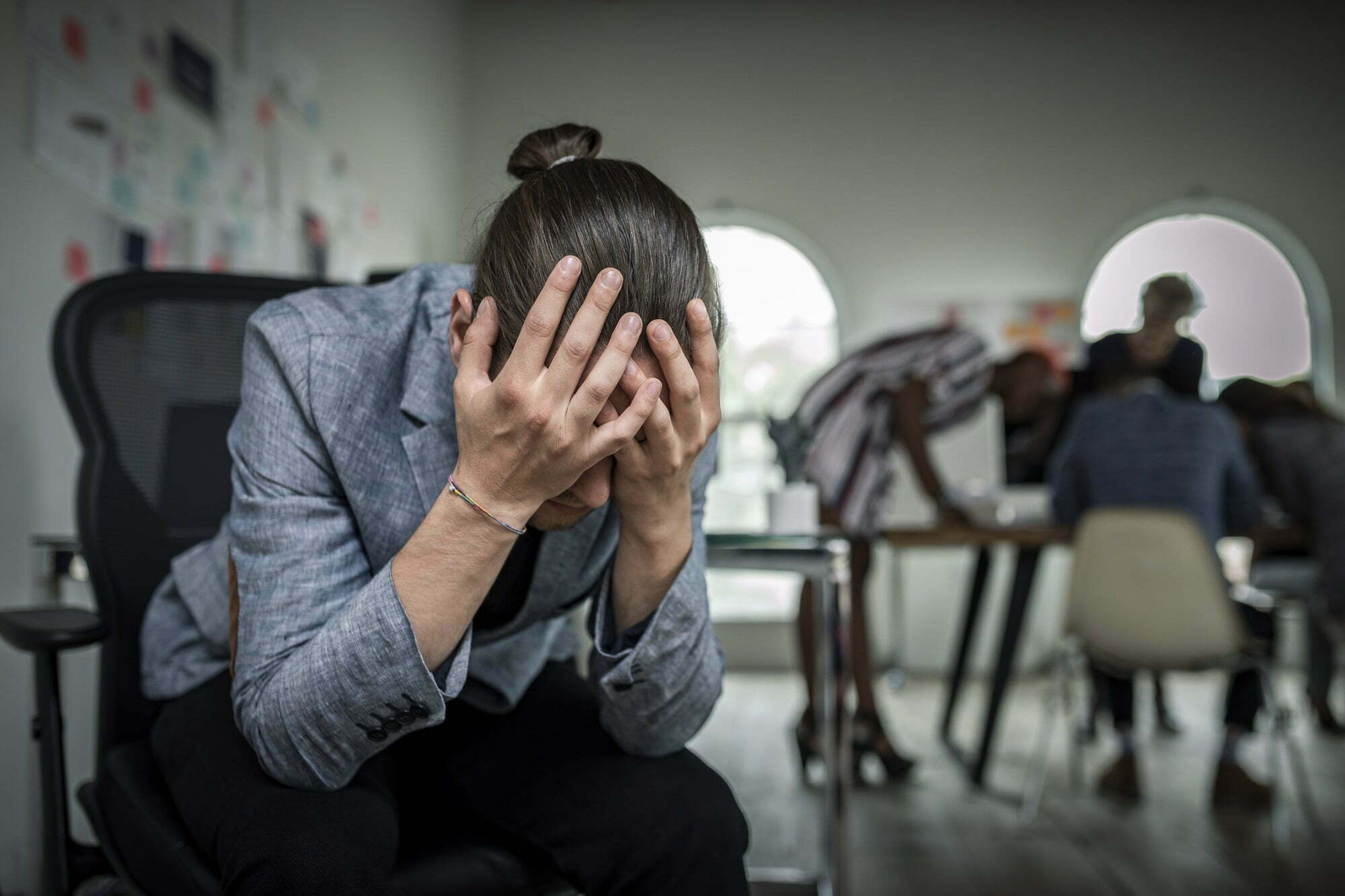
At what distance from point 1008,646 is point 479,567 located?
2273 mm

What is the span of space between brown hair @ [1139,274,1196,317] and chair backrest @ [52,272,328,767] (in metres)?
2.29

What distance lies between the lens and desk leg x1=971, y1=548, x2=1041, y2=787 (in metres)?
2.63

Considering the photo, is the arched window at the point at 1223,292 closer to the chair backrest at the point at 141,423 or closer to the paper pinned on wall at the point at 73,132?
the paper pinned on wall at the point at 73,132

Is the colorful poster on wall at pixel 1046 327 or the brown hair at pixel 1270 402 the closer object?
the brown hair at pixel 1270 402

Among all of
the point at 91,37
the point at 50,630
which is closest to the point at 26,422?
the point at 91,37

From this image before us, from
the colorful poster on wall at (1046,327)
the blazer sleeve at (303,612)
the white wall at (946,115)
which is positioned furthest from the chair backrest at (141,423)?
the colorful poster on wall at (1046,327)

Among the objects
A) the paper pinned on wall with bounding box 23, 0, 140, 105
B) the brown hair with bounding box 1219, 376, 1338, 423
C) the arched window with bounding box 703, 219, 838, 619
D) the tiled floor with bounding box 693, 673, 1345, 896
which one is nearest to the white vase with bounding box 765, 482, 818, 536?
the tiled floor with bounding box 693, 673, 1345, 896

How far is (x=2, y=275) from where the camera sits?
171 centimetres

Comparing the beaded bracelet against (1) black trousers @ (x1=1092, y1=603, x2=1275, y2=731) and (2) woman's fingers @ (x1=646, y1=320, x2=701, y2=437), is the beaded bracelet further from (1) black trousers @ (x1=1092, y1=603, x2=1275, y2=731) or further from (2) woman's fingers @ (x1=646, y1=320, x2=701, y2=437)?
(1) black trousers @ (x1=1092, y1=603, x2=1275, y2=731)

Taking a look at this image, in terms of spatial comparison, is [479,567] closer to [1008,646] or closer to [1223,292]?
[1008,646]

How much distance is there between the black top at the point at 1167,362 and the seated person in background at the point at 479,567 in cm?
247

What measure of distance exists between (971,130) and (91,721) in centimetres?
498

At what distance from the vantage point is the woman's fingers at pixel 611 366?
68cm

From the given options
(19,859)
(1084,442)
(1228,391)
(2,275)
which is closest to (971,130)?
(1228,391)
